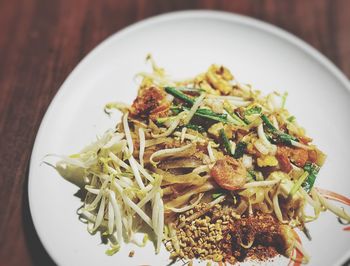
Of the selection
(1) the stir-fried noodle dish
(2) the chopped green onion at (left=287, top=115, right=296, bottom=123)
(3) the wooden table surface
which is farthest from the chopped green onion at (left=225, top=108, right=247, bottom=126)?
(3) the wooden table surface

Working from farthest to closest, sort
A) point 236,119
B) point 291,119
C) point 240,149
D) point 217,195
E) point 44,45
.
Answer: point 44,45, point 291,119, point 236,119, point 240,149, point 217,195

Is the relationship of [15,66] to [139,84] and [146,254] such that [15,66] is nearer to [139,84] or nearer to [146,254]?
[139,84]

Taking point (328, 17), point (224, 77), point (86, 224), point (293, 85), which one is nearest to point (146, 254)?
point (86, 224)

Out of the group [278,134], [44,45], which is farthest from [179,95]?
[44,45]

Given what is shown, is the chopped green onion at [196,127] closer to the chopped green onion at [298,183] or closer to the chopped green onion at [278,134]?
the chopped green onion at [278,134]

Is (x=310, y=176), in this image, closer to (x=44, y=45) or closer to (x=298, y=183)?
(x=298, y=183)
